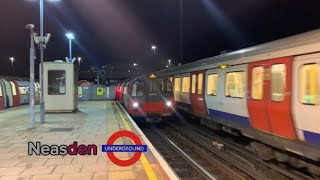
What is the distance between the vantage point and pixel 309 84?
8.91 meters

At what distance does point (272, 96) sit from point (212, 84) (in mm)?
6257

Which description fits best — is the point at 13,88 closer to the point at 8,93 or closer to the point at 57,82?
the point at 8,93

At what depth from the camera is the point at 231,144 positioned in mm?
15188

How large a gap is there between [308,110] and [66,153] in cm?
569

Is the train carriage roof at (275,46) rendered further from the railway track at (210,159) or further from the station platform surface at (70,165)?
the station platform surface at (70,165)

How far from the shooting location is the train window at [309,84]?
8612 mm

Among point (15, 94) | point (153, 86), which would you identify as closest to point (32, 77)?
point (153, 86)

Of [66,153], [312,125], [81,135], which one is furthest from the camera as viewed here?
[81,135]

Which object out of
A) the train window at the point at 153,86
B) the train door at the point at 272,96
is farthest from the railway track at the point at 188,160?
the train window at the point at 153,86

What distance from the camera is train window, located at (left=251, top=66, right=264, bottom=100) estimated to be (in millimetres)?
11460

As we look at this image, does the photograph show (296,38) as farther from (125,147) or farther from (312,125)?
(125,147)

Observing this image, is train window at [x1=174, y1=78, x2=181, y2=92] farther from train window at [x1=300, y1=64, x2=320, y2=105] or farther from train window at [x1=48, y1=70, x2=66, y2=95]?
train window at [x1=300, y1=64, x2=320, y2=105]

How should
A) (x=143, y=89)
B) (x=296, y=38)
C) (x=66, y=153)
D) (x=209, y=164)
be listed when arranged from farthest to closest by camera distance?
1. (x=143, y=89)
2. (x=209, y=164)
3. (x=66, y=153)
4. (x=296, y=38)

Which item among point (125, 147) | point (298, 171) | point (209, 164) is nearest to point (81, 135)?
point (209, 164)
